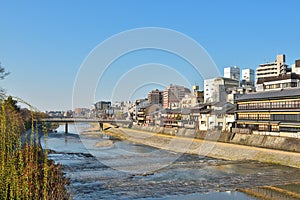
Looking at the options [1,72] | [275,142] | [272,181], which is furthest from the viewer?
[275,142]

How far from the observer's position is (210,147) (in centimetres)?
2803

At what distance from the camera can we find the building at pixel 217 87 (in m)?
51.8

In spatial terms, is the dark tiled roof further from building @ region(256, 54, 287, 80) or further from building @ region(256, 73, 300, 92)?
building @ region(256, 54, 287, 80)

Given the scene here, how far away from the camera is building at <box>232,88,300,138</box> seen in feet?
76.3

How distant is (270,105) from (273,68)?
99.9 ft

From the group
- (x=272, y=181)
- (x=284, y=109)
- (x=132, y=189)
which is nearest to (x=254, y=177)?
(x=272, y=181)

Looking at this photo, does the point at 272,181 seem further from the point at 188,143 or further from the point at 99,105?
the point at 99,105

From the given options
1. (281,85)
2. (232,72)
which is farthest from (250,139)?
(232,72)

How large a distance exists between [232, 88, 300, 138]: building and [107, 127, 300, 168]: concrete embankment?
2011mm

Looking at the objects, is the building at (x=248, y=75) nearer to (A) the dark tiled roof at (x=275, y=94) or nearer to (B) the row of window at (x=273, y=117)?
(A) the dark tiled roof at (x=275, y=94)

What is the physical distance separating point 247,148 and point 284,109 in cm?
432

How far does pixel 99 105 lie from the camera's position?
11500cm

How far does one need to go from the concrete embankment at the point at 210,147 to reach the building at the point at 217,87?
1281 centimetres

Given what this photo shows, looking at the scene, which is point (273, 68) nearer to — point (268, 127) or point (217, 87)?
point (217, 87)
